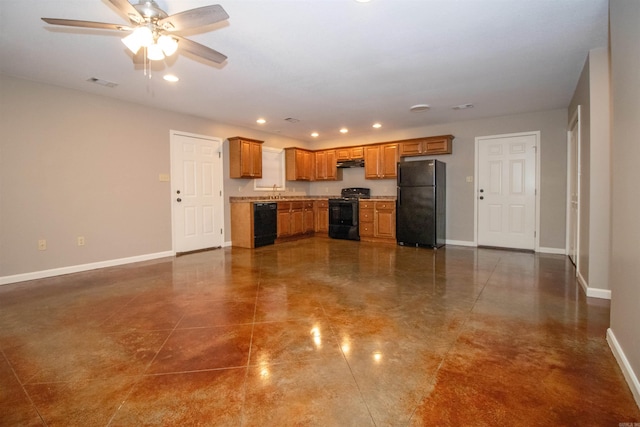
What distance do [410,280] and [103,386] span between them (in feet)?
9.68

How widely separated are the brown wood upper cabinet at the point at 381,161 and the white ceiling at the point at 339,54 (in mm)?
1596

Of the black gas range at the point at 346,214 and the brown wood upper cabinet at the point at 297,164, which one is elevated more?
the brown wood upper cabinet at the point at 297,164

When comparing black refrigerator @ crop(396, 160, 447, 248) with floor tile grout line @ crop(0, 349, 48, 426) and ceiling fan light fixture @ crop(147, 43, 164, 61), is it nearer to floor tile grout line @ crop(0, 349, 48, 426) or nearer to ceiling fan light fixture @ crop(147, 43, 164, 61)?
ceiling fan light fixture @ crop(147, 43, 164, 61)

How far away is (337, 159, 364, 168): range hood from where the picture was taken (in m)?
7.16

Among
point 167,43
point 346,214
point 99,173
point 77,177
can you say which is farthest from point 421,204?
point 77,177

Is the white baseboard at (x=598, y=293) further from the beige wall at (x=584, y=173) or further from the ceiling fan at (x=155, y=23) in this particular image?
the ceiling fan at (x=155, y=23)

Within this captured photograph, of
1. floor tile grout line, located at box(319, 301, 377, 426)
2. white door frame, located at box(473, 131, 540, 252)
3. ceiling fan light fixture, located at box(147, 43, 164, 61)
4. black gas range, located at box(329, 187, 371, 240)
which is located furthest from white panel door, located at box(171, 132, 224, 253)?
white door frame, located at box(473, 131, 540, 252)

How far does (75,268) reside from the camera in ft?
13.6

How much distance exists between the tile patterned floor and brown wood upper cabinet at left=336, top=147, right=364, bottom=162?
12.9ft

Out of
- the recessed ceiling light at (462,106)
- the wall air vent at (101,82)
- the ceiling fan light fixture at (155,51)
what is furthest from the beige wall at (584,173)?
the wall air vent at (101,82)

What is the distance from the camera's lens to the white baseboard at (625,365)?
5.06ft

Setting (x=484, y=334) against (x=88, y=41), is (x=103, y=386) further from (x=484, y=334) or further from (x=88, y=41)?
(x=88, y=41)

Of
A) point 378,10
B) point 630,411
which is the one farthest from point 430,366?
point 378,10

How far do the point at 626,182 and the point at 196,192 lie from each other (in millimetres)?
5502
